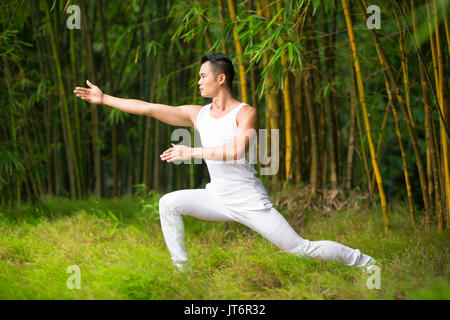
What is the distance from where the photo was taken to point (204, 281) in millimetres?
2328

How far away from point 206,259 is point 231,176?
50cm

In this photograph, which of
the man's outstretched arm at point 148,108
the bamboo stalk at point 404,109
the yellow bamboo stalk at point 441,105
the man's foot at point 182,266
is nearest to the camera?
the man's foot at point 182,266

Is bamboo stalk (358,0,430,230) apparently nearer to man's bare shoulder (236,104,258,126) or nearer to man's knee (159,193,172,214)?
man's bare shoulder (236,104,258,126)

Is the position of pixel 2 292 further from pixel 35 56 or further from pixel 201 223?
pixel 35 56

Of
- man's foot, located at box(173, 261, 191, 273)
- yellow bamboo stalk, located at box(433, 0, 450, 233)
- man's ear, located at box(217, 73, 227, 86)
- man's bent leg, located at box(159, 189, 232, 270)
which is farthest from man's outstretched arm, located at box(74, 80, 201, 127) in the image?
yellow bamboo stalk, located at box(433, 0, 450, 233)

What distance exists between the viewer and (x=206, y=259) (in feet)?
8.66

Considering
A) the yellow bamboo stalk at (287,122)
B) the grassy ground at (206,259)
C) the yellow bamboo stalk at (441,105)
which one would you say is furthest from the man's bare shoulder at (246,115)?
the yellow bamboo stalk at (287,122)

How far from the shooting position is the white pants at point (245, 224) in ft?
7.68

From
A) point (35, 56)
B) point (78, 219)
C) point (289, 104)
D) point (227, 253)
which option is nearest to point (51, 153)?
point (35, 56)

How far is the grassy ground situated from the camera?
212 centimetres

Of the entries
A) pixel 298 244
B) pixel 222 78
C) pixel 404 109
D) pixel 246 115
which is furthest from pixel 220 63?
pixel 404 109

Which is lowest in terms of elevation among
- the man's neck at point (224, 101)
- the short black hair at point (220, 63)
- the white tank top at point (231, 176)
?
the white tank top at point (231, 176)

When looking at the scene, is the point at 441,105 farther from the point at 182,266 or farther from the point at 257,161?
the point at 182,266

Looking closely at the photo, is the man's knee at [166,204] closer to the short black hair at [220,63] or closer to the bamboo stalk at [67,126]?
the short black hair at [220,63]
